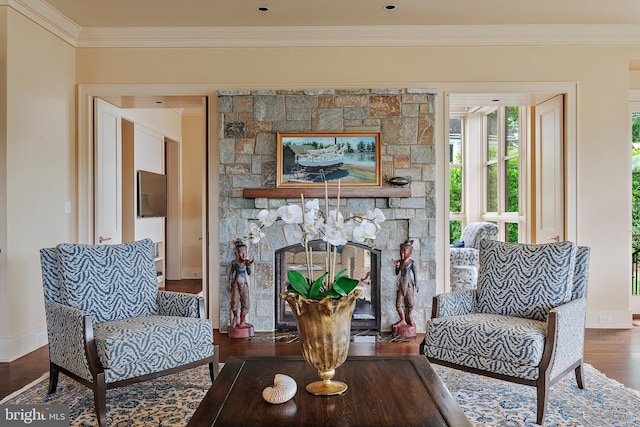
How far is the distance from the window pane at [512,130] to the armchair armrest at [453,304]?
3790 millimetres

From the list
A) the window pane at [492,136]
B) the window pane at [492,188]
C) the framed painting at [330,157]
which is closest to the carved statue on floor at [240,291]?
the framed painting at [330,157]

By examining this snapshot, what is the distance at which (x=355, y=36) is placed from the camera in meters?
4.67

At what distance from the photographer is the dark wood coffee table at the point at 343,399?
1754 millimetres

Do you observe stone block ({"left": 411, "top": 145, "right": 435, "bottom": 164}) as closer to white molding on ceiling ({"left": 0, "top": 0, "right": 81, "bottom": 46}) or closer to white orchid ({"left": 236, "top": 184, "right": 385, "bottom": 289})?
white orchid ({"left": 236, "top": 184, "right": 385, "bottom": 289})

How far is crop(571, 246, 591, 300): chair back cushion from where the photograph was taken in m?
3.13

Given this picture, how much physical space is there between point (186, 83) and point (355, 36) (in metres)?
1.61

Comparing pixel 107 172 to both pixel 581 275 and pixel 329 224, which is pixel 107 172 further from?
pixel 581 275

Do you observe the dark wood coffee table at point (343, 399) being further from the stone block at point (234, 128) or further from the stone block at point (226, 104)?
the stone block at point (226, 104)

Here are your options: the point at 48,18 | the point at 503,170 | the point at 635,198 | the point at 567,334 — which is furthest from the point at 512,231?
the point at 48,18

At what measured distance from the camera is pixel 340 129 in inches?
181

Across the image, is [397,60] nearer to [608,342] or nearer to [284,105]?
[284,105]

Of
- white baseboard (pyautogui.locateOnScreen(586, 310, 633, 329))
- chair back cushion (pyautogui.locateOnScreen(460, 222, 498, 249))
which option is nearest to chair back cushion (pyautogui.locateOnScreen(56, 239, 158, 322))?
white baseboard (pyautogui.locateOnScreen(586, 310, 633, 329))

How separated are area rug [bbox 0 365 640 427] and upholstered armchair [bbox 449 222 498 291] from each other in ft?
9.39

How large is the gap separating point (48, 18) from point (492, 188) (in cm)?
593
